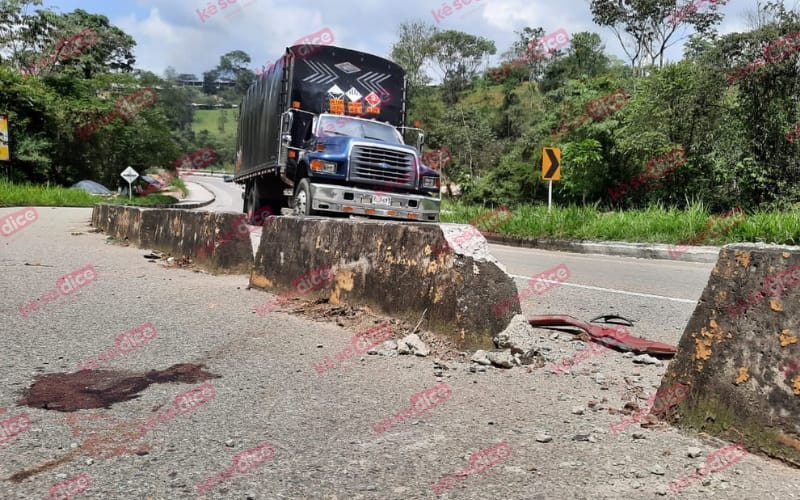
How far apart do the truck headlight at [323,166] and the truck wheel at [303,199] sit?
0.30 meters

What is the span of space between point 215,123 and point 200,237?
134630mm

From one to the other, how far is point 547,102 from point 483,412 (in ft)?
128

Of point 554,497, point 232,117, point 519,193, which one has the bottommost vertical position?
point 554,497

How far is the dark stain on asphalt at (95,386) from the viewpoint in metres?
3.06

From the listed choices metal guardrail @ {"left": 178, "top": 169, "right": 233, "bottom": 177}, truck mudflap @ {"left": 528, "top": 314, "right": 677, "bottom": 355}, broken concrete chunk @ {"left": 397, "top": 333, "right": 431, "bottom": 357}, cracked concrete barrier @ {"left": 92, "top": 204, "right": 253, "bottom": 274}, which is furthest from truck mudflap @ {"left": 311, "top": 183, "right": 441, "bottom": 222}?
metal guardrail @ {"left": 178, "top": 169, "right": 233, "bottom": 177}

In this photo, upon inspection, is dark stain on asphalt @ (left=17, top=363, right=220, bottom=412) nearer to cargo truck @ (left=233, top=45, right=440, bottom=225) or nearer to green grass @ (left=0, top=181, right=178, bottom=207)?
cargo truck @ (left=233, top=45, right=440, bottom=225)

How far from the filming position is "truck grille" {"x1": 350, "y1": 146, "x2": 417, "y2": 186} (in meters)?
11.3

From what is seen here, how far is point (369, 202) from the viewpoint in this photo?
36.5ft

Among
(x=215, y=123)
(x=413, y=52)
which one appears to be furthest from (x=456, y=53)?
(x=215, y=123)

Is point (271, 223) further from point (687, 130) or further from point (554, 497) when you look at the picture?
point (687, 130)

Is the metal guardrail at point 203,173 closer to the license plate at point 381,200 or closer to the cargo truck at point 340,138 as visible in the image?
the cargo truck at point 340,138

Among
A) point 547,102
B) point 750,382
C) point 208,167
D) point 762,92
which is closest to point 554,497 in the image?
point 750,382

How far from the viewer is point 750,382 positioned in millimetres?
2512

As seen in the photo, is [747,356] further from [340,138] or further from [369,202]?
[340,138]
